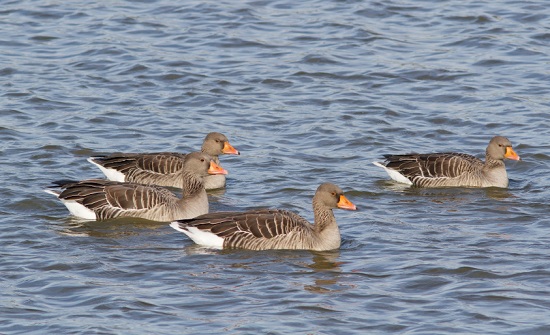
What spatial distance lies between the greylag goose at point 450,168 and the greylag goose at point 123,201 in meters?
3.51

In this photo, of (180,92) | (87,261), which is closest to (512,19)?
(180,92)

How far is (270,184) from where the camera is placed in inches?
676

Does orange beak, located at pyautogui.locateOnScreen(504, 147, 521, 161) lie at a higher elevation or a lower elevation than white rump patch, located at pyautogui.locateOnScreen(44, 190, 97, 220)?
higher

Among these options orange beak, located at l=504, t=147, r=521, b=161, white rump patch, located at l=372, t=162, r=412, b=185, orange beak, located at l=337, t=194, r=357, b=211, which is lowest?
A: white rump patch, located at l=372, t=162, r=412, b=185

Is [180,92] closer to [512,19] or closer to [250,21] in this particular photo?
[250,21]

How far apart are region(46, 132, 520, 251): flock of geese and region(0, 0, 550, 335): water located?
211 mm

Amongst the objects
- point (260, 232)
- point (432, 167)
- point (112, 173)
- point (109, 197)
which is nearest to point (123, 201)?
point (109, 197)

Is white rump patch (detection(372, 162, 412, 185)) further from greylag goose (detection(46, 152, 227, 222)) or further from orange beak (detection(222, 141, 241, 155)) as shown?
greylag goose (detection(46, 152, 227, 222))

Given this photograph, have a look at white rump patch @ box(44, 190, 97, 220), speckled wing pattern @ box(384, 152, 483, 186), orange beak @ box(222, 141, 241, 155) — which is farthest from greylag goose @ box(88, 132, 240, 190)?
speckled wing pattern @ box(384, 152, 483, 186)

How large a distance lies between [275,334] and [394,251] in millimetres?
3211

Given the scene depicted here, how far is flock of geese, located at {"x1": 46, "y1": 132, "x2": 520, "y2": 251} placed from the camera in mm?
14055

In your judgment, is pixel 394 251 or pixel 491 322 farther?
pixel 394 251

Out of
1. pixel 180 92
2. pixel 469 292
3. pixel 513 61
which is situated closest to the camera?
pixel 469 292

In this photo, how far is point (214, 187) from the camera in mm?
17375
